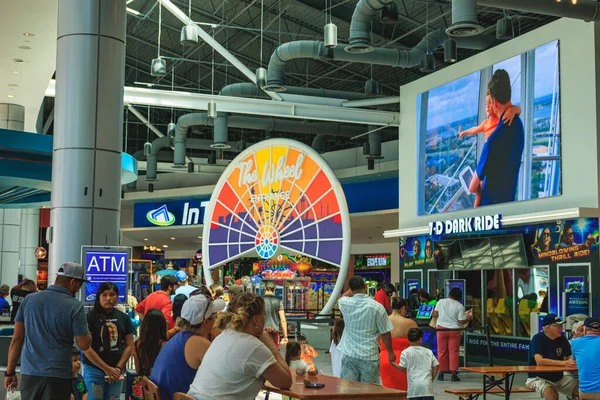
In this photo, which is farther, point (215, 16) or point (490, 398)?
point (215, 16)

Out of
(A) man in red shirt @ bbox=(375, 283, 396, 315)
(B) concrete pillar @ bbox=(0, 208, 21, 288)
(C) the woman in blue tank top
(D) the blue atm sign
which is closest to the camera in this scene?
(C) the woman in blue tank top

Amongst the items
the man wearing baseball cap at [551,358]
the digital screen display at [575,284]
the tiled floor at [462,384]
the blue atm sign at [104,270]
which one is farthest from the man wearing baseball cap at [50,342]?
the digital screen display at [575,284]

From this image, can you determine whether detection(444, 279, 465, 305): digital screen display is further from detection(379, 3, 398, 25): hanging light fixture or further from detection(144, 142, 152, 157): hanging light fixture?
detection(144, 142, 152, 157): hanging light fixture

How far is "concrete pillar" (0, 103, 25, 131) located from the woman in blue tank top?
14.8 meters

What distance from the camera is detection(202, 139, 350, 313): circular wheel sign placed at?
20266mm

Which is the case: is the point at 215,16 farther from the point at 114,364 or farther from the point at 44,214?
the point at 44,214

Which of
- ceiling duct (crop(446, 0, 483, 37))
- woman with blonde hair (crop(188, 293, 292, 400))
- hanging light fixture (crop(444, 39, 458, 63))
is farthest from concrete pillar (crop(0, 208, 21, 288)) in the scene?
woman with blonde hair (crop(188, 293, 292, 400))

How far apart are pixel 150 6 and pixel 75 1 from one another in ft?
44.7

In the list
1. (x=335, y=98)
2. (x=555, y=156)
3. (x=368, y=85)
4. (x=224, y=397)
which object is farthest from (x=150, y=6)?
(x=224, y=397)

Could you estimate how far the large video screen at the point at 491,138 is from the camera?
15445 millimetres

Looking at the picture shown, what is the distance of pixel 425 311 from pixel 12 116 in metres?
10.2

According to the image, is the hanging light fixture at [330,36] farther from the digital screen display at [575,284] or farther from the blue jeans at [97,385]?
the blue jeans at [97,385]

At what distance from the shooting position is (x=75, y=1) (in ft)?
32.3

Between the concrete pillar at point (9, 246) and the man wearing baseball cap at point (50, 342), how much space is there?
69.1 ft
